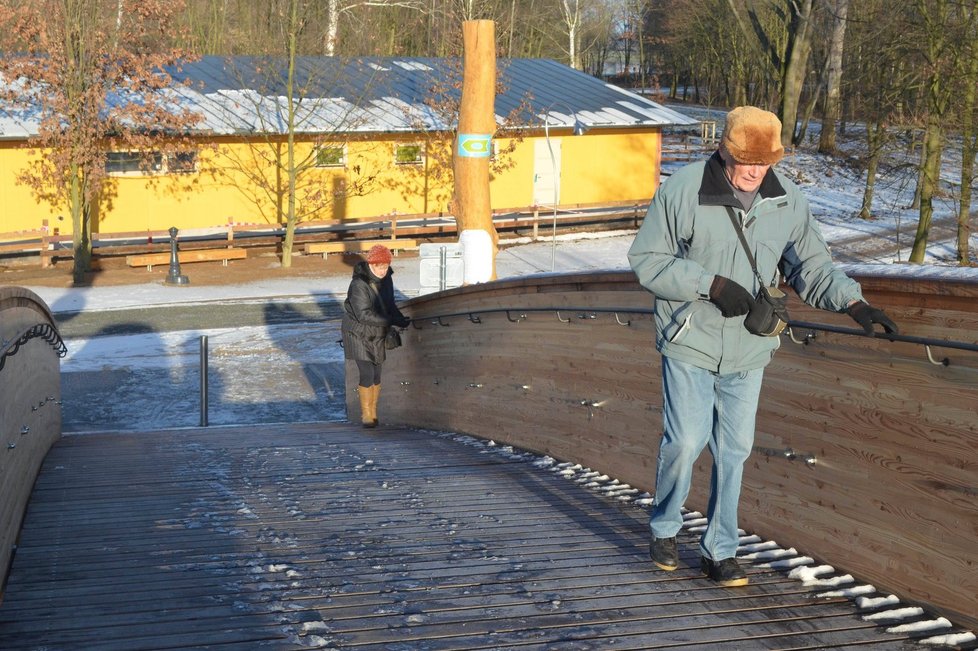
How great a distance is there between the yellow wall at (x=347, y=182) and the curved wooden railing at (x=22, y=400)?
19.1 metres

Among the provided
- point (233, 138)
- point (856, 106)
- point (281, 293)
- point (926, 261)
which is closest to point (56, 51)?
point (233, 138)

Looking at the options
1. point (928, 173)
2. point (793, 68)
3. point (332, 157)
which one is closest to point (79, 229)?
point (332, 157)

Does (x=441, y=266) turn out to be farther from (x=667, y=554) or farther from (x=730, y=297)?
(x=730, y=297)

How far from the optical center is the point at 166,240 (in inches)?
1121

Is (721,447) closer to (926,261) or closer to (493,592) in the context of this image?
(493,592)

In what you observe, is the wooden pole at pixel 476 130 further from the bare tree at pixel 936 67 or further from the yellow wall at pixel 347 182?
the yellow wall at pixel 347 182

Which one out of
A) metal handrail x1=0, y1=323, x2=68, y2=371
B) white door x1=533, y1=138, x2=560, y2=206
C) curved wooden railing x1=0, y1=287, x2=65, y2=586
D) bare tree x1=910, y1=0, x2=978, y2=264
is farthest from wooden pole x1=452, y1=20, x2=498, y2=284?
white door x1=533, y1=138, x2=560, y2=206

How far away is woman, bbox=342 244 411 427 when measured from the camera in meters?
11.1

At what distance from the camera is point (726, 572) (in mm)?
4699

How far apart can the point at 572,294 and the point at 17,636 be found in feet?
13.4

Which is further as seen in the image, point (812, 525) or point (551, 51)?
point (551, 51)

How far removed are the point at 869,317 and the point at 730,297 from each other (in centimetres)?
49

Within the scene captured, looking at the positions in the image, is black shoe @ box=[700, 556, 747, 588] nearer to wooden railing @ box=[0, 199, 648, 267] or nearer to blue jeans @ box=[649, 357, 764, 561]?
blue jeans @ box=[649, 357, 764, 561]

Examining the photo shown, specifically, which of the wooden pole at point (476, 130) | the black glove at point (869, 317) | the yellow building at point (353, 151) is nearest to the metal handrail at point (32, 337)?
the black glove at point (869, 317)
